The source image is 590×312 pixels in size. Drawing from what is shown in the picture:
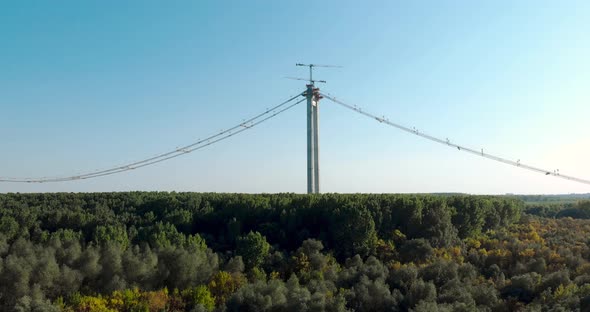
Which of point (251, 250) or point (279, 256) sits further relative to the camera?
point (279, 256)

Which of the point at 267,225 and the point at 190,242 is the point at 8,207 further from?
the point at 267,225

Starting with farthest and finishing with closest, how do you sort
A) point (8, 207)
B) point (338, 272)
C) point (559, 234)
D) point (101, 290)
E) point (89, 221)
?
1. point (559, 234)
2. point (8, 207)
3. point (89, 221)
4. point (338, 272)
5. point (101, 290)

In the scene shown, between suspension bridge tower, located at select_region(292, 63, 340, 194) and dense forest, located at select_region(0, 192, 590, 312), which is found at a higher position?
suspension bridge tower, located at select_region(292, 63, 340, 194)

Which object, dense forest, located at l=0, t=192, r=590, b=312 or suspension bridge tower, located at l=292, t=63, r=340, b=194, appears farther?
suspension bridge tower, located at l=292, t=63, r=340, b=194

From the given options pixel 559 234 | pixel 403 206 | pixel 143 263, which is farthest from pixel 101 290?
pixel 559 234

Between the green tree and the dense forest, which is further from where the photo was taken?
the green tree

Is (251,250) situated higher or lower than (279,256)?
higher

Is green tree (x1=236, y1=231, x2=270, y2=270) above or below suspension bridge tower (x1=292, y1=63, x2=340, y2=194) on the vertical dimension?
below

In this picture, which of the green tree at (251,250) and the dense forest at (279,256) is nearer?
the dense forest at (279,256)
